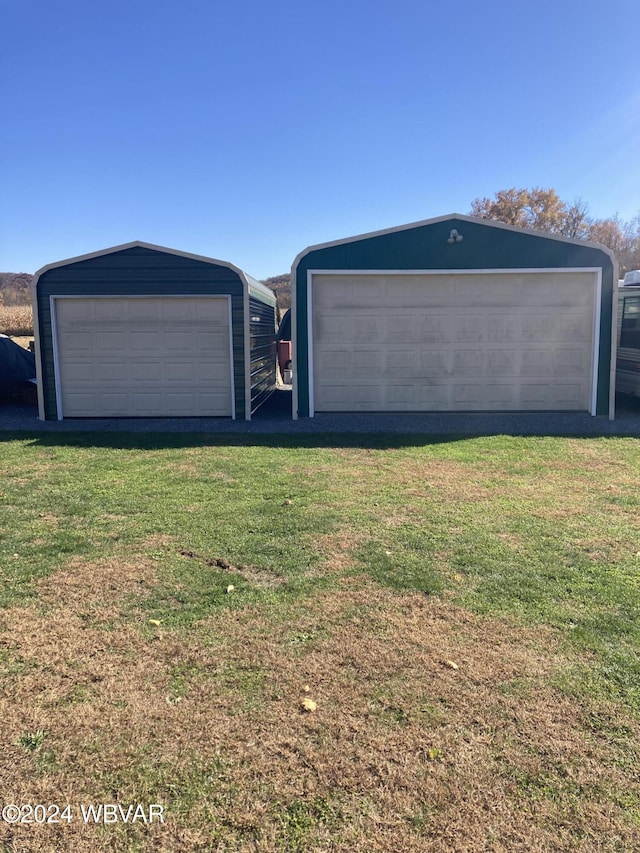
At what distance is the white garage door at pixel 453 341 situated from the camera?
1068cm

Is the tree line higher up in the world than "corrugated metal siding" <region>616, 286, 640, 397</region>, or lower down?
higher up

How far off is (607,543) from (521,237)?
24.8ft

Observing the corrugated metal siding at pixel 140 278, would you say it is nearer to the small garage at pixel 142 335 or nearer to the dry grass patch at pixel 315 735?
the small garage at pixel 142 335

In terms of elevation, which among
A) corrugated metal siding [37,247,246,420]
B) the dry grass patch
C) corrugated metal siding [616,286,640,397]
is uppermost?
corrugated metal siding [37,247,246,420]

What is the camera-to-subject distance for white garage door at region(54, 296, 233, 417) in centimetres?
1050

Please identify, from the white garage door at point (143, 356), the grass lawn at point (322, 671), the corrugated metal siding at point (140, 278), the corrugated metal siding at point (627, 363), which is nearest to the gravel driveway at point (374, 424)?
the white garage door at point (143, 356)

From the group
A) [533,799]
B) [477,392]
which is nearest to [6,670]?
[533,799]

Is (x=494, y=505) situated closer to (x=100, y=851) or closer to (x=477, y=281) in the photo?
(x=100, y=851)

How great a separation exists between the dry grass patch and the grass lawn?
0.01 meters

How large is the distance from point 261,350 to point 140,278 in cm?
341

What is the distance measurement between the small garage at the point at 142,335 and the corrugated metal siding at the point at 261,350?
546mm

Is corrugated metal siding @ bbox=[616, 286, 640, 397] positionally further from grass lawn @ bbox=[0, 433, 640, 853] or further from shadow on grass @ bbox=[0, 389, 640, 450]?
grass lawn @ bbox=[0, 433, 640, 853]

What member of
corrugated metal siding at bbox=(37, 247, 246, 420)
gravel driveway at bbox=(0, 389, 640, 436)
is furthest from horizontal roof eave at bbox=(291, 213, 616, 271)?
gravel driveway at bbox=(0, 389, 640, 436)

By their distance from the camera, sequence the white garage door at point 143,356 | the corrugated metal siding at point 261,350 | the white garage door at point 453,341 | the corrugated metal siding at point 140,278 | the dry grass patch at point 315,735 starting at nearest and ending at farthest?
1. the dry grass patch at point 315,735
2. the corrugated metal siding at point 140,278
3. the white garage door at point 143,356
4. the white garage door at point 453,341
5. the corrugated metal siding at point 261,350
